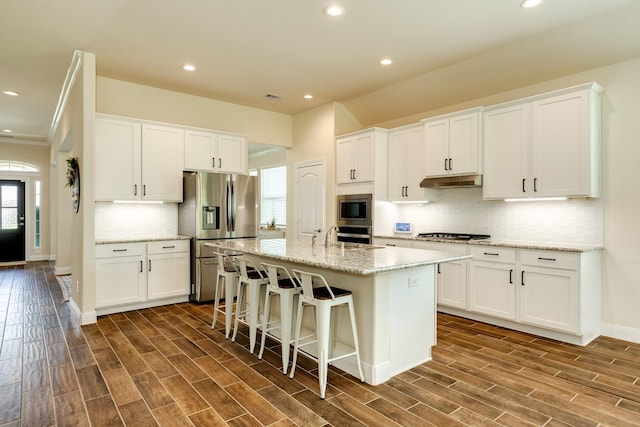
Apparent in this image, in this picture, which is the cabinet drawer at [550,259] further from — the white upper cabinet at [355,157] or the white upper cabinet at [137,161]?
the white upper cabinet at [137,161]

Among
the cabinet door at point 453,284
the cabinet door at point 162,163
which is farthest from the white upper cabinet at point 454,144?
the cabinet door at point 162,163

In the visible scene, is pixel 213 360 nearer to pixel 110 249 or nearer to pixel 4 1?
pixel 110 249

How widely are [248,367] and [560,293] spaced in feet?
9.69

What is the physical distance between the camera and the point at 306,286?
267cm

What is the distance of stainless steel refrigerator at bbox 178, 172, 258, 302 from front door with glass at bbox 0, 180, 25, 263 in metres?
6.06

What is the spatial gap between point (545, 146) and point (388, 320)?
8.55ft

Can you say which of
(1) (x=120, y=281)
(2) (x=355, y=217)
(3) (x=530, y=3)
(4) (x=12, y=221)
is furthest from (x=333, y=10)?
(4) (x=12, y=221)

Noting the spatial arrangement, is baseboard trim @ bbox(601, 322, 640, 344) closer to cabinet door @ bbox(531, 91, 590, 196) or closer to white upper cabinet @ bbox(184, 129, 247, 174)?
cabinet door @ bbox(531, 91, 590, 196)

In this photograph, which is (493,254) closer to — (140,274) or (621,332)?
(621,332)

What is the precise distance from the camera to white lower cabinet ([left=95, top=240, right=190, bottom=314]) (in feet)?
14.5

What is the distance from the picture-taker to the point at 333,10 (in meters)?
3.17

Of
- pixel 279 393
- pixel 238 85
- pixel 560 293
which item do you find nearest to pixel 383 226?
pixel 560 293

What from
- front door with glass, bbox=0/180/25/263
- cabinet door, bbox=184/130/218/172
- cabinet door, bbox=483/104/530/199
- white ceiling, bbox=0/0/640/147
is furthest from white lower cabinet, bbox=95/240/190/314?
front door with glass, bbox=0/180/25/263

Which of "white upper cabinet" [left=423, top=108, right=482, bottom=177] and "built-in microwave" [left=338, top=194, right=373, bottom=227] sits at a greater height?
"white upper cabinet" [left=423, top=108, right=482, bottom=177]
